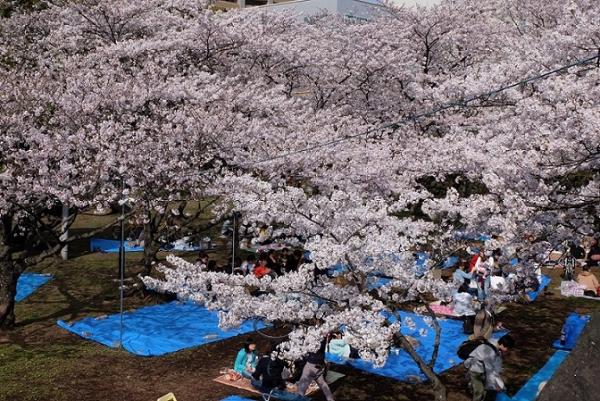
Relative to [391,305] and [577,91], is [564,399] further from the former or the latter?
[577,91]

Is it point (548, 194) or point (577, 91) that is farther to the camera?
point (577, 91)

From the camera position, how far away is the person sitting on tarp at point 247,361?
34.4ft

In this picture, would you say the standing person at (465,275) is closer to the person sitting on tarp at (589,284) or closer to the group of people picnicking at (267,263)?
the person sitting on tarp at (589,284)

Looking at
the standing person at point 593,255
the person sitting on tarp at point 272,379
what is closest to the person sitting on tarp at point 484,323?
the person sitting on tarp at point 272,379

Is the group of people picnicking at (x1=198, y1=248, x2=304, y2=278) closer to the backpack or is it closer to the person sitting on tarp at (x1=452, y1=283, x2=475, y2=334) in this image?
the person sitting on tarp at (x1=452, y1=283, x2=475, y2=334)

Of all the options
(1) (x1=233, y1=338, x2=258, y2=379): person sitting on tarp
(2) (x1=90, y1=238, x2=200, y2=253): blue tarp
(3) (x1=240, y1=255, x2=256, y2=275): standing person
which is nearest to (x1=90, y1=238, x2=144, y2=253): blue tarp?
(2) (x1=90, y1=238, x2=200, y2=253): blue tarp

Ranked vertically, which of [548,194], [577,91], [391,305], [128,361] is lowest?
[128,361]

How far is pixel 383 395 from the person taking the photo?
10430 millimetres

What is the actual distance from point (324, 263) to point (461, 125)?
52.8 ft

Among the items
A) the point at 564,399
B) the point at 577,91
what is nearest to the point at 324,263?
the point at 564,399

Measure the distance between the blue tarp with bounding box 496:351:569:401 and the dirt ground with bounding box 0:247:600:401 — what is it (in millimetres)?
168

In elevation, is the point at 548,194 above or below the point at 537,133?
below

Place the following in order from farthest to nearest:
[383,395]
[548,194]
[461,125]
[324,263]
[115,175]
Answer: [461,125]
[115,175]
[383,395]
[548,194]
[324,263]

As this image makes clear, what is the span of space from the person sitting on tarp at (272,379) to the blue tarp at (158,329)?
2030mm
